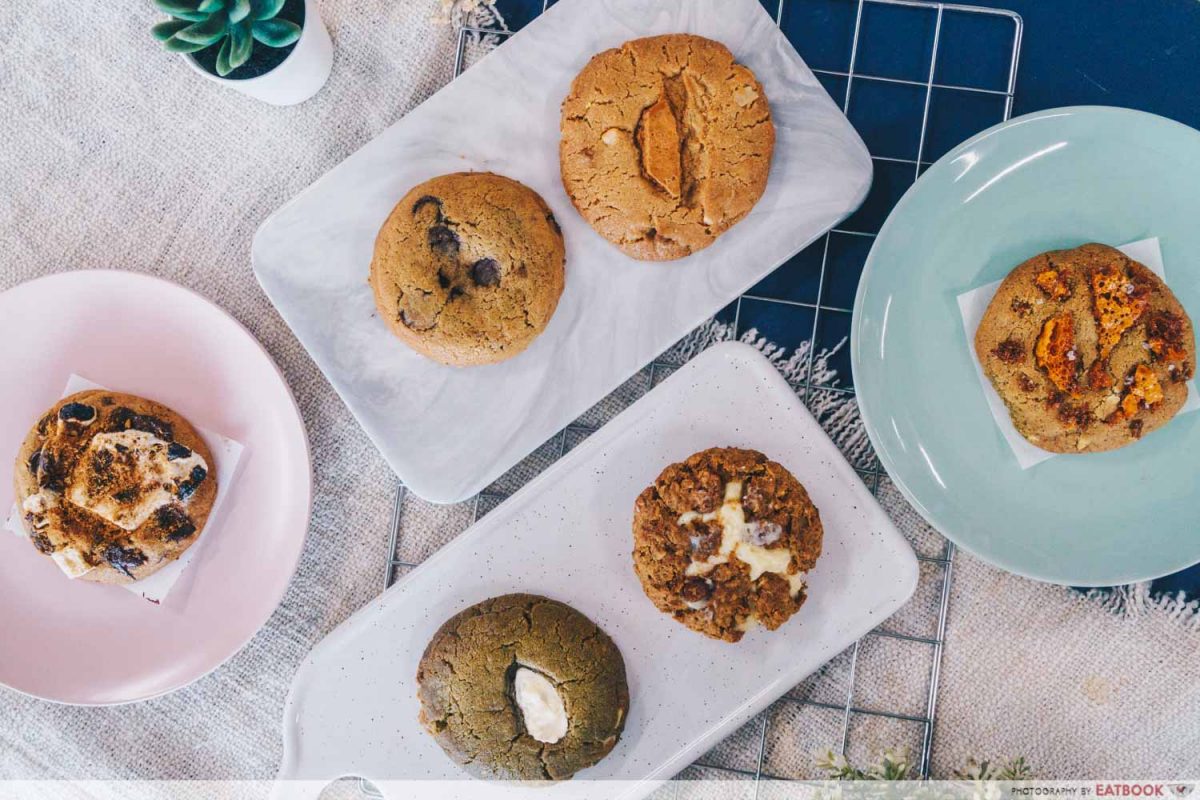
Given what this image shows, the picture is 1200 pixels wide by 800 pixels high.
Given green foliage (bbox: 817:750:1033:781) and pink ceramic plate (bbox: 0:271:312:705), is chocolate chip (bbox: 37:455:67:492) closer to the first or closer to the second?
pink ceramic plate (bbox: 0:271:312:705)

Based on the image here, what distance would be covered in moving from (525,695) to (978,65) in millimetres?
1300

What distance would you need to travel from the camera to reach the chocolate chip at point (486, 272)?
136 cm

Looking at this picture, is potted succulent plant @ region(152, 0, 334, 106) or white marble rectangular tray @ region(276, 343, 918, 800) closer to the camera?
potted succulent plant @ region(152, 0, 334, 106)

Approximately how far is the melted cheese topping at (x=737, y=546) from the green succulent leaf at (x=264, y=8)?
985mm

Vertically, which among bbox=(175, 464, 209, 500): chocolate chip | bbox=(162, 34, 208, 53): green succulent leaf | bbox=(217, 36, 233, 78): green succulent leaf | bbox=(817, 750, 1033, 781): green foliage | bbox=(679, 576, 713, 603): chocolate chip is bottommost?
bbox=(817, 750, 1033, 781): green foliage

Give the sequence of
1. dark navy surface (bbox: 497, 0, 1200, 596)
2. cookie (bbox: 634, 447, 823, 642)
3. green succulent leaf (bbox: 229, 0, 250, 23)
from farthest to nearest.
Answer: dark navy surface (bbox: 497, 0, 1200, 596), cookie (bbox: 634, 447, 823, 642), green succulent leaf (bbox: 229, 0, 250, 23)

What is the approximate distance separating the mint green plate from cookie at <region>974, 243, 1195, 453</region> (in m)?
0.06

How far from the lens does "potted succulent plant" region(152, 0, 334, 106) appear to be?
1306mm

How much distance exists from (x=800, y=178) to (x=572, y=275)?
404 mm

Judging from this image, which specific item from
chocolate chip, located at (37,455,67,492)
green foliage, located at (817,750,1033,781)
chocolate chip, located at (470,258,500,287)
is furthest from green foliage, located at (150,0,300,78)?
green foliage, located at (817,750,1033,781)

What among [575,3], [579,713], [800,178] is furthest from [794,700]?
[575,3]

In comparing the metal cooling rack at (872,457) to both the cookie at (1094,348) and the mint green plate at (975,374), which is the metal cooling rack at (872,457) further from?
the cookie at (1094,348)

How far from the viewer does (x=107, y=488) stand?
4.52 ft

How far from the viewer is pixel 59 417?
1.40m
